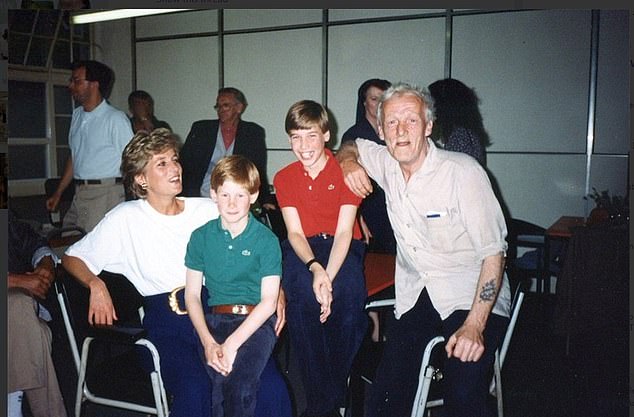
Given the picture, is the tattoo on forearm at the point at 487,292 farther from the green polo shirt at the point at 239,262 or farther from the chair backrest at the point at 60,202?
the chair backrest at the point at 60,202

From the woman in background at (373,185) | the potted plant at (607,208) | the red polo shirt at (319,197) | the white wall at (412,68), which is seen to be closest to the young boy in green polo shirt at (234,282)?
the red polo shirt at (319,197)

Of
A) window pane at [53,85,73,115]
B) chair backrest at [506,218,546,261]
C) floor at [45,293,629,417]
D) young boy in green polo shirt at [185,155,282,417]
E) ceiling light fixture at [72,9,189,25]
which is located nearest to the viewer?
Answer: young boy in green polo shirt at [185,155,282,417]

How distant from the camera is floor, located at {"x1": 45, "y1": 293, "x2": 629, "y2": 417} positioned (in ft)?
7.00

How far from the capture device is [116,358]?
6.59 feet

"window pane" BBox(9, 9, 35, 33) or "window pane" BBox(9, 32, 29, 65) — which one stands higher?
"window pane" BBox(9, 9, 35, 33)

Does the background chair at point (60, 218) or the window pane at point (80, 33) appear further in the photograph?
the background chair at point (60, 218)

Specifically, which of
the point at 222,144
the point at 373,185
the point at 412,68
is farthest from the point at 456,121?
the point at 222,144

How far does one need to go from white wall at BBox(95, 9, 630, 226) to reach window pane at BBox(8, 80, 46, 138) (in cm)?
30

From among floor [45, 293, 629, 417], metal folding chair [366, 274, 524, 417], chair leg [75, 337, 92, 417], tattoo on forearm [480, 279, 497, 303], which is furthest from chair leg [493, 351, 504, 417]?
chair leg [75, 337, 92, 417]

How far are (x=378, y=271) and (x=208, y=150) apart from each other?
0.86 metres

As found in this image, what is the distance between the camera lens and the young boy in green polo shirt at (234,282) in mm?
1704

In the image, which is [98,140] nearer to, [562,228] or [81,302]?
[81,302]

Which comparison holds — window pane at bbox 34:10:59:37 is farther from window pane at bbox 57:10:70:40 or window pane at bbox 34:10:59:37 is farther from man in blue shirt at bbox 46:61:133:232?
man in blue shirt at bbox 46:61:133:232

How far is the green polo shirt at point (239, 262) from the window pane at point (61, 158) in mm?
905
